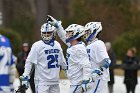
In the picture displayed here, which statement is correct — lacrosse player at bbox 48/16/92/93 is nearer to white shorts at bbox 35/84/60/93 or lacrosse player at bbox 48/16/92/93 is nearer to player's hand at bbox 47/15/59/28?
white shorts at bbox 35/84/60/93

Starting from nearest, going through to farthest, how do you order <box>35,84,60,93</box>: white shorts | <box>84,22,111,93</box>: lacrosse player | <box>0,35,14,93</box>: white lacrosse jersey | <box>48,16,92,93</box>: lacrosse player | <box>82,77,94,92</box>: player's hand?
<box>0,35,14,93</box>: white lacrosse jersey, <box>82,77,94,92</box>: player's hand, <box>48,16,92,93</box>: lacrosse player, <box>84,22,111,93</box>: lacrosse player, <box>35,84,60,93</box>: white shorts

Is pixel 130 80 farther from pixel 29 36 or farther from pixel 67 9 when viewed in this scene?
pixel 67 9

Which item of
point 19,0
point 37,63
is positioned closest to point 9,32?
point 19,0

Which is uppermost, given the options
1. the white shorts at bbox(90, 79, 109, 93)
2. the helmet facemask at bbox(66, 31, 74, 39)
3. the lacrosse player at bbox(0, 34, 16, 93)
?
the helmet facemask at bbox(66, 31, 74, 39)

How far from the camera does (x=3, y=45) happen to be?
34.5 feet

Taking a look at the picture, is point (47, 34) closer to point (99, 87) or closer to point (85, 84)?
point (99, 87)

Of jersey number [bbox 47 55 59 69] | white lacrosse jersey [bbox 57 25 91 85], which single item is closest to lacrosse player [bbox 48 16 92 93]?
white lacrosse jersey [bbox 57 25 91 85]

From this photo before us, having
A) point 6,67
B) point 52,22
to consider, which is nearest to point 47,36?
point 52,22

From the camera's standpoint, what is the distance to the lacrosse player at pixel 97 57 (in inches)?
498

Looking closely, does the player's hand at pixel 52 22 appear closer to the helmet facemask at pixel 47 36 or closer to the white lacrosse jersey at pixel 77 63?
the helmet facemask at pixel 47 36

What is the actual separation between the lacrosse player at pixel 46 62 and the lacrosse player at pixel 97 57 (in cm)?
61

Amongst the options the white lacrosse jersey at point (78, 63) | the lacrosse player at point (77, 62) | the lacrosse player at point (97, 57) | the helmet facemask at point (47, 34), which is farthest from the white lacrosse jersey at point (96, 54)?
the helmet facemask at point (47, 34)

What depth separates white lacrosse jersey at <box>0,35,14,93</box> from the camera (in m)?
10.5

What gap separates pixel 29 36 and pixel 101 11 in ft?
27.6
